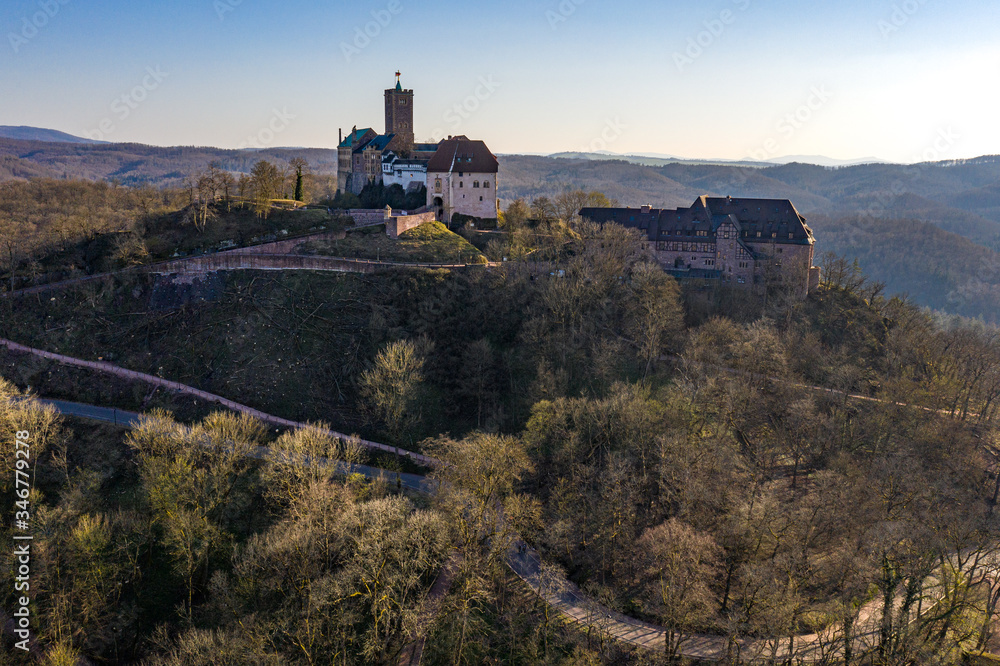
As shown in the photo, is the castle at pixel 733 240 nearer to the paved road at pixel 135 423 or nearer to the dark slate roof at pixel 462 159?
the dark slate roof at pixel 462 159

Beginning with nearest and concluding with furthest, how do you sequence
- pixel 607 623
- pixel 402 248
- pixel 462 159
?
pixel 607 623, pixel 402 248, pixel 462 159

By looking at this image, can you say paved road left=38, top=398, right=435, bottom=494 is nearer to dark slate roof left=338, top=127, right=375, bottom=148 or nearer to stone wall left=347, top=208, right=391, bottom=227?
stone wall left=347, top=208, right=391, bottom=227

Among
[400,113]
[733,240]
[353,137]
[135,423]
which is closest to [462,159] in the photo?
[400,113]

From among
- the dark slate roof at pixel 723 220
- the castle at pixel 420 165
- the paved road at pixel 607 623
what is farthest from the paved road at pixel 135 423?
the dark slate roof at pixel 723 220

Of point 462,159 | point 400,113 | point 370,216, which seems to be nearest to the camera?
point 370,216

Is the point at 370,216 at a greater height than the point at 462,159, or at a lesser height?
lesser

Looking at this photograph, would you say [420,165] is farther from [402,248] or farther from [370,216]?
[402,248]
